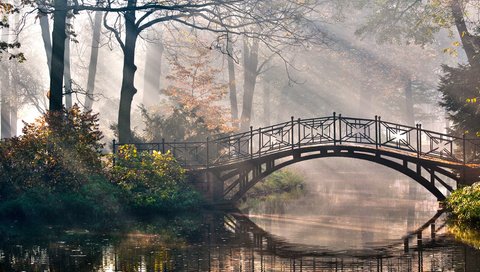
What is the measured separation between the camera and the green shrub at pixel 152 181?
25156 millimetres

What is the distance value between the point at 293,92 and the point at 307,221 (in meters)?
40.3

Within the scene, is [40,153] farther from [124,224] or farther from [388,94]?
[388,94]

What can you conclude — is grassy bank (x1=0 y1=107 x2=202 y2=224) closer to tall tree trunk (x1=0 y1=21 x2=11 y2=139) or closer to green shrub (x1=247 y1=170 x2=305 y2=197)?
green shrub (x1=247 y1=170 x2=305 y2=197)

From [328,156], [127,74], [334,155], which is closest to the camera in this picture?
[328,156]

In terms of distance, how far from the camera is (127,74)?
29.9 meters

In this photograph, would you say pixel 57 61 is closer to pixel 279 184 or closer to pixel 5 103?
pixel 279 184

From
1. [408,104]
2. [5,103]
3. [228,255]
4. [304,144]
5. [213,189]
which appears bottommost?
[228,255]

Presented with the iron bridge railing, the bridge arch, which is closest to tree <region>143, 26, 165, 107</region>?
the iron bridge railing

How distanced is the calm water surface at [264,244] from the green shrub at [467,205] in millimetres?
729

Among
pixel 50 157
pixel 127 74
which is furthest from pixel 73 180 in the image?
pixel 127 74

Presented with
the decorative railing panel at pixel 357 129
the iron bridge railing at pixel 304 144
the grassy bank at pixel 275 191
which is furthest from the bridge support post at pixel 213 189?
the decorative railing panel at pixel 357 129

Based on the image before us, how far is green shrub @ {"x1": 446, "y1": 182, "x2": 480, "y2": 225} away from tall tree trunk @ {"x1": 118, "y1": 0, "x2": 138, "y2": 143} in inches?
544

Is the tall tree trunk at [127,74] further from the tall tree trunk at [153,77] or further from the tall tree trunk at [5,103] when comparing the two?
the tall tree trunk at [153,77]

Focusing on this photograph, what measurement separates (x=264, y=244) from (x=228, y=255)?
2.20m
